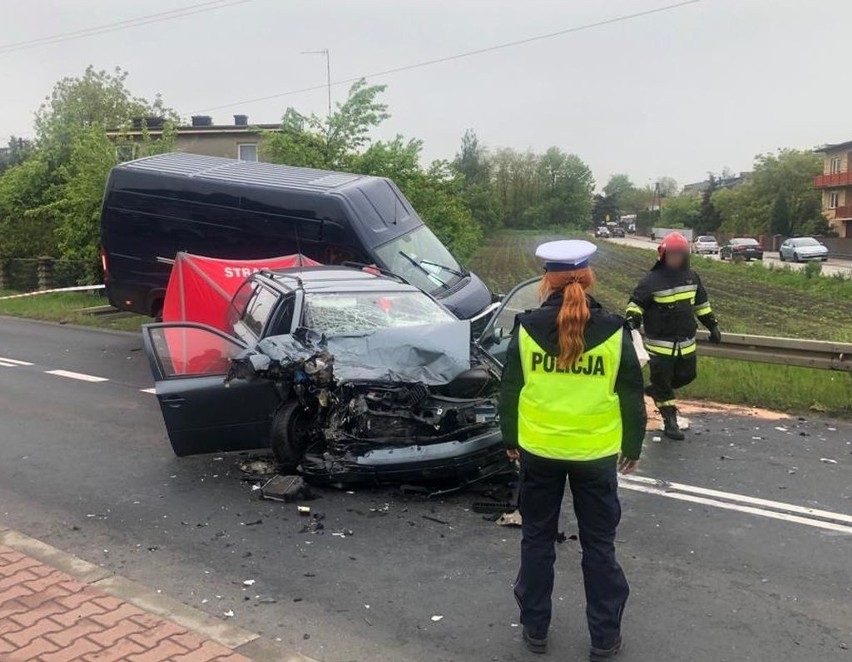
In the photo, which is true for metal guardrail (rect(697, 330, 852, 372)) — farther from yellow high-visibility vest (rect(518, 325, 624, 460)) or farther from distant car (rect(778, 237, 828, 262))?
distant car (rect(778, 237, 828, 262))

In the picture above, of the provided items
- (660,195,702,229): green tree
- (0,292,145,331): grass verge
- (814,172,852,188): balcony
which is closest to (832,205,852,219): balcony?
(814,172,852,188): balcony

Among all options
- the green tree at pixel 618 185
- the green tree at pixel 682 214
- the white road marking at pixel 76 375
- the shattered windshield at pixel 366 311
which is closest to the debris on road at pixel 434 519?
the shattered windshield at pixel 366 311

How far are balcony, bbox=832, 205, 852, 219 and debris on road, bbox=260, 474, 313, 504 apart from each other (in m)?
71.3

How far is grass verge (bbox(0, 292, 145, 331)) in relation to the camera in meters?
15.4

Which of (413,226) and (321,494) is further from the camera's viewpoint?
(413,226)

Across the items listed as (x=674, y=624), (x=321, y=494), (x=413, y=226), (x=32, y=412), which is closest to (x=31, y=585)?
(x=321, y=494)

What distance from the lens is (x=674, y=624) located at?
3.83 meters

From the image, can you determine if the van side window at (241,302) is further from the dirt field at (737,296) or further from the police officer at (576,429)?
the police officer at (576,429)

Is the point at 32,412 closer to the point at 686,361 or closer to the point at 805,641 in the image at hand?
the point at 686,361

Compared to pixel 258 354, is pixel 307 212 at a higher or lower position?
higher

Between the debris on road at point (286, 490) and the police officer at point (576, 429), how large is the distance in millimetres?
2375

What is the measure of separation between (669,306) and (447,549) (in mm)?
3476

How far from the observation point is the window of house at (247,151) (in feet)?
110

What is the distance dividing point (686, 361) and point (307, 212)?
5479mm
